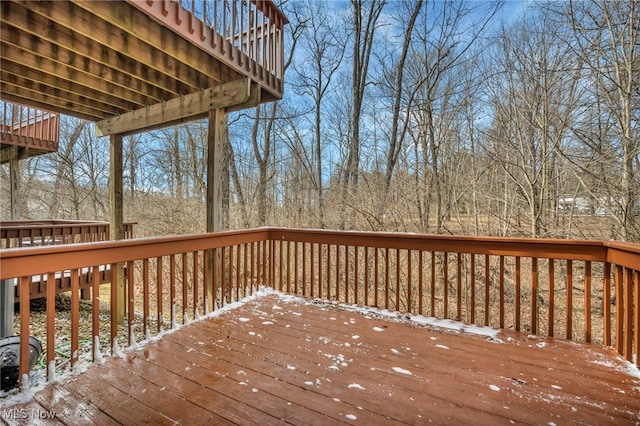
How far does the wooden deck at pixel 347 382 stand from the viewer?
1.57 m

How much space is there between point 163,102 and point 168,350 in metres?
3.02

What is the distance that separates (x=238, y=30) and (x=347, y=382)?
3.49 m

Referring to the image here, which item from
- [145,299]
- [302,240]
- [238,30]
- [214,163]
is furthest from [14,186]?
[302,240]

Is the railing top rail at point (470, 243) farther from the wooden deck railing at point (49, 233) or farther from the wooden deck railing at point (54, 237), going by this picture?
the wooden deck railing at point (49, 233)

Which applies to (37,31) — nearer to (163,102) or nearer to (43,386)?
(163,102)

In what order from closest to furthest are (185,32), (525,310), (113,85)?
(185,32), (113,85), (525,310)

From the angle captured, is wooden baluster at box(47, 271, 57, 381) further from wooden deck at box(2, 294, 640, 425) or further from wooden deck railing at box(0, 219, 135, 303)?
wooden deck railing at box(0, 219, 135, 303)

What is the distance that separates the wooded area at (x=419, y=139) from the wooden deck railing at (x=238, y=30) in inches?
139

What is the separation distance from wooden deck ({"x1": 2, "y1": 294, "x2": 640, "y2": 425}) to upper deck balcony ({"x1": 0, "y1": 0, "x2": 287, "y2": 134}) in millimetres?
2469

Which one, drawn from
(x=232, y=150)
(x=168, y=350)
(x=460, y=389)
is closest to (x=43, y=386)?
(x=168, y=350)

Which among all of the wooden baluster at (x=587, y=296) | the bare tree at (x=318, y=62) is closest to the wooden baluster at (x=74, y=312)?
the wooden baluster at (x=587, y=296)

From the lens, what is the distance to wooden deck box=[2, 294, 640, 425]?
5.15 ft

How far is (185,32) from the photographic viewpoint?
2.47m

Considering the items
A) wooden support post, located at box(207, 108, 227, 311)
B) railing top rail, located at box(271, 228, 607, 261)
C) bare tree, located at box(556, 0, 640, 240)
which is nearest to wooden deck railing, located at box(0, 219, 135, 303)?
wooden support post, located at box(207, 108, 227, 311)
